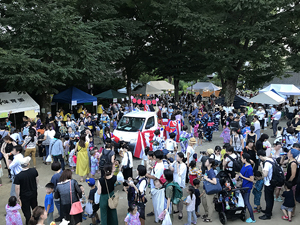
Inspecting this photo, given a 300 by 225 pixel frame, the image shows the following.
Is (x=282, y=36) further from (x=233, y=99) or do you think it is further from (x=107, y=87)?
(x=107, y=87)

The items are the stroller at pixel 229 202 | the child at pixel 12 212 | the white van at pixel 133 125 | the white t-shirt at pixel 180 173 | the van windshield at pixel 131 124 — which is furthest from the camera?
the van windshield at pixel 131 124

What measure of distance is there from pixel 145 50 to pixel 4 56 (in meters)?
15.4

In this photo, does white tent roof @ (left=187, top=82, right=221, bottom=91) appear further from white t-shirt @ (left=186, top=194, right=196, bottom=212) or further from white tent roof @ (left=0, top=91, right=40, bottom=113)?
white t-shirt @ (left=186, top=194, right=196, bottom=212)

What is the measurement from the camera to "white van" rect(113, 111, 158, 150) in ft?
36.1

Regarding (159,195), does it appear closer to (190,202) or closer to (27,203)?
(190,202)

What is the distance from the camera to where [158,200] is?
5.63m

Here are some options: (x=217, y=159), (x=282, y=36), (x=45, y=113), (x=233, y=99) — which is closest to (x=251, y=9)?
(x=282, y=36)

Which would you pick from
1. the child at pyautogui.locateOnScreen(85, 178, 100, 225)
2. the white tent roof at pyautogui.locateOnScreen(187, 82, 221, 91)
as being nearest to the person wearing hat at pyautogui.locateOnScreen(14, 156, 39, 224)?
the child at pyautogui.locateOnScreen(85, 178, 100, 225)

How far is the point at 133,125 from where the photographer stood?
1160 centimetres

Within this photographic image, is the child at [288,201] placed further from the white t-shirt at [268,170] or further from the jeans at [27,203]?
the jeans at [27,203]

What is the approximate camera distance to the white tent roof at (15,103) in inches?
545

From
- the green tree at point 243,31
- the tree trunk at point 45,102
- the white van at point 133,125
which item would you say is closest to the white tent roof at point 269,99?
the green tree at point 243,31

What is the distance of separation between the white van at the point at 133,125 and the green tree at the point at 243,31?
31.4 ft

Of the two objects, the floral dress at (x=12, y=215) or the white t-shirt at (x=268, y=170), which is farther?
the white t-shirt at (x=268, y=170)
